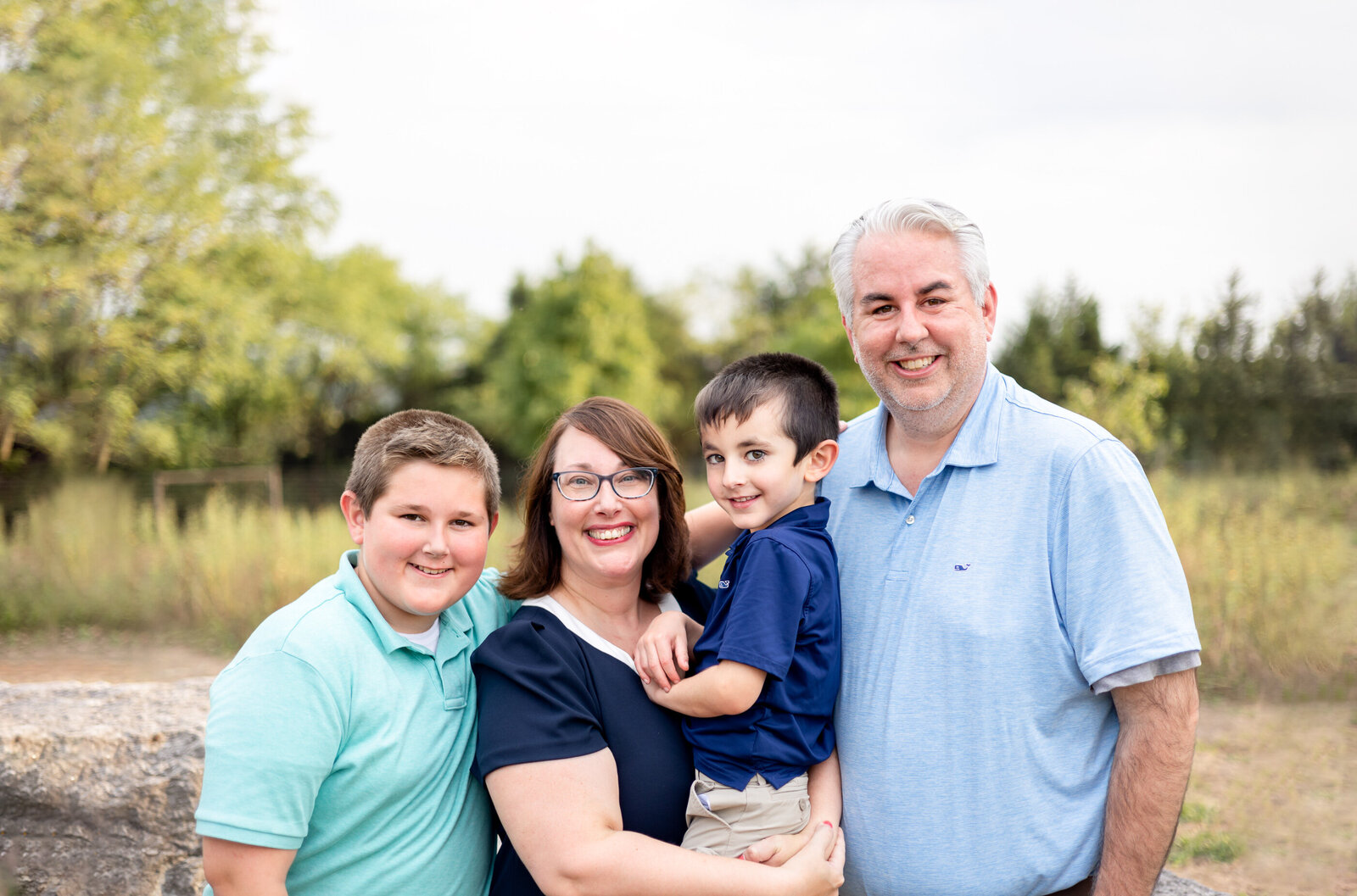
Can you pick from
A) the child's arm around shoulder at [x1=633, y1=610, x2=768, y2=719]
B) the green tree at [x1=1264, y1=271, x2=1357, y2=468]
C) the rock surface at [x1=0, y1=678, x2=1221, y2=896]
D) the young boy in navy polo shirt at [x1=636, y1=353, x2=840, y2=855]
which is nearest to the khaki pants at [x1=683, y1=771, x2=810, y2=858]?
the young boy in navy polo shirt at [x1=636, y1=353, x2=840, y2=855]

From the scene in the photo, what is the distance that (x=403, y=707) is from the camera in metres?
2.07

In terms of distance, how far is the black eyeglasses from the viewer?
7.66ft

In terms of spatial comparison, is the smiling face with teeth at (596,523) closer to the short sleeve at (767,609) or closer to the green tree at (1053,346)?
the short sleeve at (767,609)

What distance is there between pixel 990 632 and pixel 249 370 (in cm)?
2198

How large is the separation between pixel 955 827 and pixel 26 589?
42.8 ft

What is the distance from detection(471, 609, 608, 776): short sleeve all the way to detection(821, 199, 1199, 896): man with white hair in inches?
27.7

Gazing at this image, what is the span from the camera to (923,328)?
7.59ft

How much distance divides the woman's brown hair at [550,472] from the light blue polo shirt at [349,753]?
0.23 meters

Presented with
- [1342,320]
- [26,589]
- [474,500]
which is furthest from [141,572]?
[1342,320]

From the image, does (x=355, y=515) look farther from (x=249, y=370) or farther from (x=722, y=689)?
(x=249, y=370)

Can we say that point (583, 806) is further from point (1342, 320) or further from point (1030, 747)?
point (1342, 320)

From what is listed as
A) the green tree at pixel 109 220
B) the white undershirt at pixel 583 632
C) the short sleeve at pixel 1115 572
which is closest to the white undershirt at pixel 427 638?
the white undershirt at pixel 583 632

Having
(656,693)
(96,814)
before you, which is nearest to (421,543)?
(656,693)

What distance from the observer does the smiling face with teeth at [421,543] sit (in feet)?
6.98
